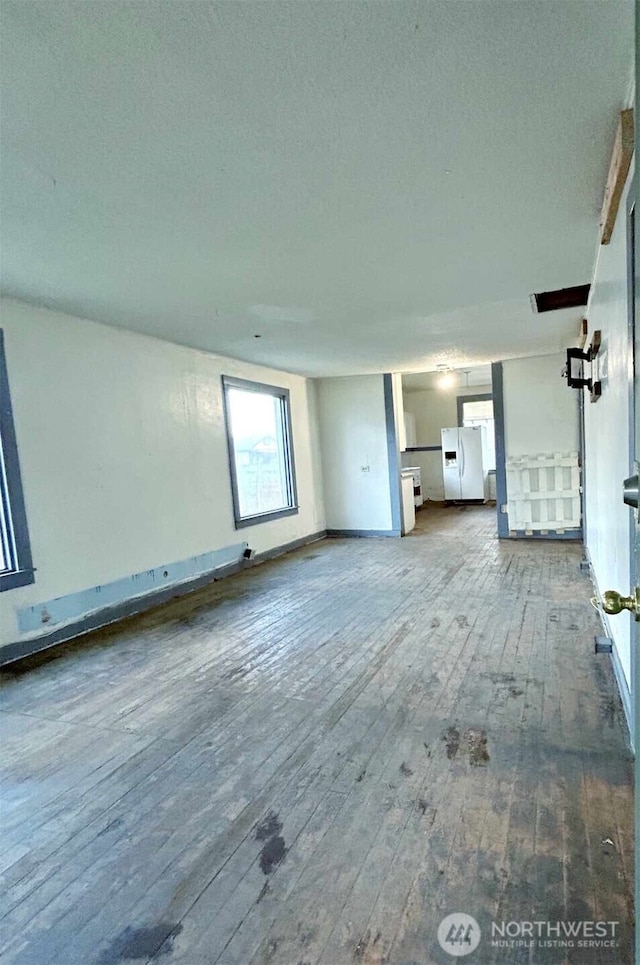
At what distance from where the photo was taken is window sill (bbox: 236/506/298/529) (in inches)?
239

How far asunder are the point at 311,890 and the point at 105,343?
4.11 m

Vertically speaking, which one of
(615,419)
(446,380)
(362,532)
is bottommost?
(362,532)

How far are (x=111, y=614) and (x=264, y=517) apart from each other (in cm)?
260

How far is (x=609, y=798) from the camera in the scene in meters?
1.81

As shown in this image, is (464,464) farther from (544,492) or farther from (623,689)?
(623,689)

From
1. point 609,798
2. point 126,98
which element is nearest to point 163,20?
point 126,98

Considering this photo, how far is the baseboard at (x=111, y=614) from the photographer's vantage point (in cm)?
354

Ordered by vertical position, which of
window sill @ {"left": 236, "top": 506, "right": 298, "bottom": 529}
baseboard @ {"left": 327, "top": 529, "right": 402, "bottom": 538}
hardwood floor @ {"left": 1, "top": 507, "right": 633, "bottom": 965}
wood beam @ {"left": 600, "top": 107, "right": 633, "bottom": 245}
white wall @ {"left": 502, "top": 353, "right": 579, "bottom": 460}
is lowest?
baseboard @ {"left": 327, "top": 529, "right": 402, "bottom": 538}

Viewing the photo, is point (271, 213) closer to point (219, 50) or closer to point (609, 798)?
point (219, 50)

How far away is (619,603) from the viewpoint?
0.98 meters

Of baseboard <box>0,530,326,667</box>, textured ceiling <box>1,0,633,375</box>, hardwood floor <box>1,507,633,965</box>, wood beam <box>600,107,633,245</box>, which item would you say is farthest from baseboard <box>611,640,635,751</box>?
baseboard <box>0,530,326,667</box>

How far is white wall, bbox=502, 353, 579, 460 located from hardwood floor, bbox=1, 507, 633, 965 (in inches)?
131

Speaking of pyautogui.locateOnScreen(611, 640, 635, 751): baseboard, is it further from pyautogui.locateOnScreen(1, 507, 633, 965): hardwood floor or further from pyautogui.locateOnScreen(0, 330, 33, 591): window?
pyautogui.locateOnScreen(0, 330, 33, 591): window

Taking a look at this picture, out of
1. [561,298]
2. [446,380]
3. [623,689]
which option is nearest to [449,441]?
[446,380]
